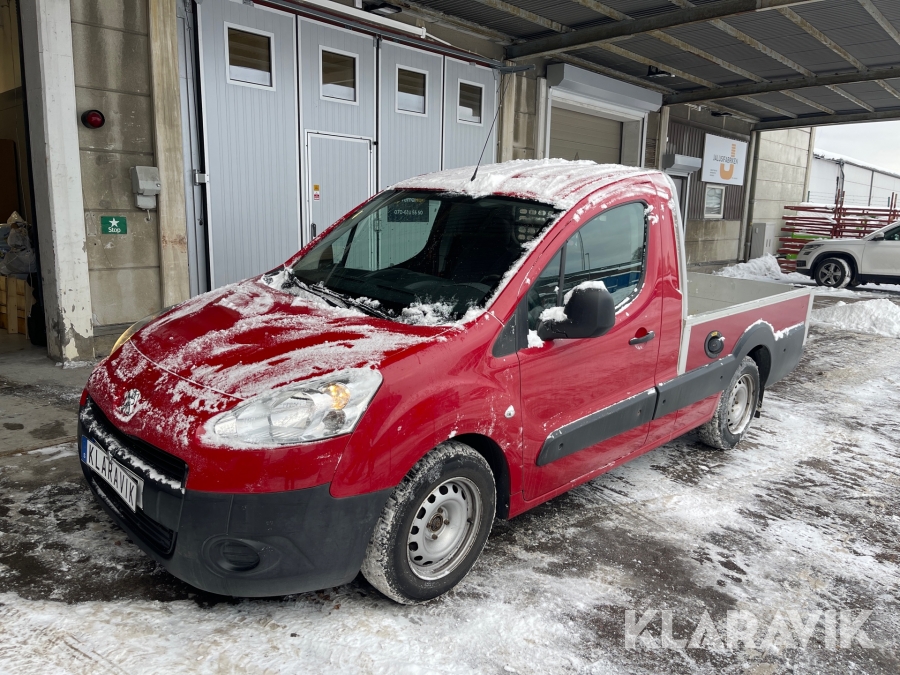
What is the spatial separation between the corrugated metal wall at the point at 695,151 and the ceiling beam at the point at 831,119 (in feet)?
2.91

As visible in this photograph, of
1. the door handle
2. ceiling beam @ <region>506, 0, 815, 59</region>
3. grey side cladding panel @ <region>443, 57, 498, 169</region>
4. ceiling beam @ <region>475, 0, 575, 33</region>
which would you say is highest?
ceiling beam @ <region>475, 0, 575, 33</region>

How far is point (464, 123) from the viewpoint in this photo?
9875 millimetres

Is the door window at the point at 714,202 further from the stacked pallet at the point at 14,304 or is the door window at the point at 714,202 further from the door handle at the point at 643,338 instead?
the stacked pallet at the point at 14,304

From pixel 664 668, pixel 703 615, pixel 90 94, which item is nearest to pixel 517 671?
pixel 664 668

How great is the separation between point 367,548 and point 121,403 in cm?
110

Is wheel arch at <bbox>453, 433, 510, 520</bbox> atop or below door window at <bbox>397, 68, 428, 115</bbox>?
below

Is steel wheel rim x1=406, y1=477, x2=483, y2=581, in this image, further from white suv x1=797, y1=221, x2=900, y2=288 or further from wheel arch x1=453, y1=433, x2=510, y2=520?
white suv x1=797, y1=221, x2=900, y2=288

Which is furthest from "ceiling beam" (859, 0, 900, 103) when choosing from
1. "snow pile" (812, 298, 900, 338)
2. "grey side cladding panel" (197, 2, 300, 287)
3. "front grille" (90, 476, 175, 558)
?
"front grille" (90, 476, 175, 558)

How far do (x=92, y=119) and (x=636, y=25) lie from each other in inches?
268

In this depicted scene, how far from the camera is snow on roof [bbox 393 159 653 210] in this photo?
329 cm

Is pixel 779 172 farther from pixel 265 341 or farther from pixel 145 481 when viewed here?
pixel 145 481

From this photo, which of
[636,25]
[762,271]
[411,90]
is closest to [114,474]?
[411,90]

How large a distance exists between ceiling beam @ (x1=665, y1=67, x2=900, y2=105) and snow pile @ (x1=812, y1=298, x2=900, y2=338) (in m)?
4.22

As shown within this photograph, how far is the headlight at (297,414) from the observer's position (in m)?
2.28
